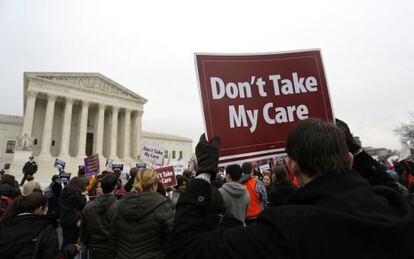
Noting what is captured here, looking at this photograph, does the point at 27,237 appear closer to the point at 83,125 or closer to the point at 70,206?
the point at 70,206

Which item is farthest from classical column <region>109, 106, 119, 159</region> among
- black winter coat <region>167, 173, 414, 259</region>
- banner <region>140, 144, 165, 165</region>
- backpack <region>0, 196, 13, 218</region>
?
black winter coat <region>167, 173, 414, 259</region>

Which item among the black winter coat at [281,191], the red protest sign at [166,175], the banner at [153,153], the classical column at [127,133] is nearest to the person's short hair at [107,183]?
the black winter coat at [281,191]

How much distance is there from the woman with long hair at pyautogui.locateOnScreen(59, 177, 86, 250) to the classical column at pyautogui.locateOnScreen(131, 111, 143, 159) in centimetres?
3891

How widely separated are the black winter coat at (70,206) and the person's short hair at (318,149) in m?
4.73

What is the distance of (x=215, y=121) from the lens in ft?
7.01

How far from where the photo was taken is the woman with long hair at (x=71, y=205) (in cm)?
480

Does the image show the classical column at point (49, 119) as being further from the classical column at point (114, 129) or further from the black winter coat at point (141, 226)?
the black winter coat at point (141, 226)

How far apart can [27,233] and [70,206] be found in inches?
104

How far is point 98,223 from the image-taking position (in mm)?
3494

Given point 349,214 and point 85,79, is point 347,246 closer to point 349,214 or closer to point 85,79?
point 349,214

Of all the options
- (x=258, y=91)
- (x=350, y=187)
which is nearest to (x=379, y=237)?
(x=350, y=187)

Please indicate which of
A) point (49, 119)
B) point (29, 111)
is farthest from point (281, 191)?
point (49, 119)

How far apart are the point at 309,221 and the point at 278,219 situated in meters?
0.11

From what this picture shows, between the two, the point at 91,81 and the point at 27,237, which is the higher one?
the point at 91,81
